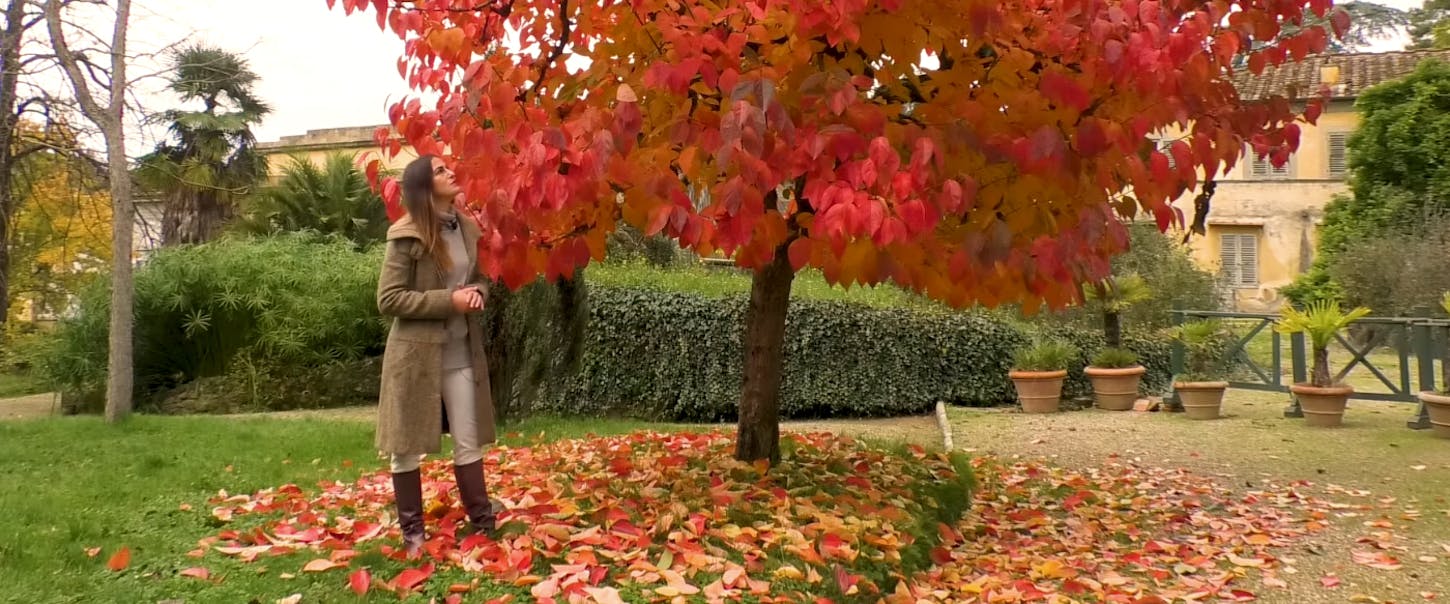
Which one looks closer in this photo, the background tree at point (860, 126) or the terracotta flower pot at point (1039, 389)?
the background tree at point (860, 126)

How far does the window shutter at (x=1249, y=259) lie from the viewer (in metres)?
22.4

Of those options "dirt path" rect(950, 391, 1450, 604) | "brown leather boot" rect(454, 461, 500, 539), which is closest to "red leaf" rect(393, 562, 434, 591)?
"brown leather boot" rect(454, 461, 500, 539)

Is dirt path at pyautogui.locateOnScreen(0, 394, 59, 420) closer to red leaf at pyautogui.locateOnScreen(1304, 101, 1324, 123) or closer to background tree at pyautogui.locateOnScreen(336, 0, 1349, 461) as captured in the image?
background tree at pyautogui.locateOnScreen(336, 0, 1349, 461)

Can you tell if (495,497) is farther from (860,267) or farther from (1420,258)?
(1420,258)

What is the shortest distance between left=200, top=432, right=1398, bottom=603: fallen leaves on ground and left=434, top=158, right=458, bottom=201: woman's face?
4.04ft

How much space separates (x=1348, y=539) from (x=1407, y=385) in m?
5.10

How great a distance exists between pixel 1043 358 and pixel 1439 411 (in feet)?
11.5

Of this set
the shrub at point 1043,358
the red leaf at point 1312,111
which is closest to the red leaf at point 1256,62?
the red leaf at point 1312,111

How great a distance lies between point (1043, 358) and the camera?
986 cm

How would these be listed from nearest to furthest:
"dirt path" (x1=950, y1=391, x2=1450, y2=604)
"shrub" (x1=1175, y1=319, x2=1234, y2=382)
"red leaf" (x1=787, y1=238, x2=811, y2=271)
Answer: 1. "red leaf" (x1=787, y1=238, x2=811, y2=271)
2. "dirt path" (x1=950, y1=391, x2=1450, y2=604)
3. "shrub" (x1=1175, y1=319, x2=1234, y2=382)

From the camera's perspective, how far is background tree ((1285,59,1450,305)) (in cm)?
1602

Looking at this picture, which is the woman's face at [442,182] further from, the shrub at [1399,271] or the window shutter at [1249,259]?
the window shutter at [1249,259]

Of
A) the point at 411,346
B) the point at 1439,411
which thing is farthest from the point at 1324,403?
the point at 411,346

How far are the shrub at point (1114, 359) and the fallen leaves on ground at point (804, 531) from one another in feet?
14.6
